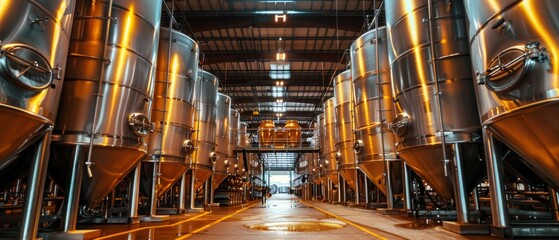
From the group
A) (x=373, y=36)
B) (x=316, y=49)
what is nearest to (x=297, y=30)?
(x=316, y=49)

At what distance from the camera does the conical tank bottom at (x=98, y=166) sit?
491 centimetres

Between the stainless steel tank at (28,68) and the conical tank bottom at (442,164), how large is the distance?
556cm

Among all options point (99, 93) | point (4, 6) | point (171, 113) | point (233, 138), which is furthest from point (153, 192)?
point (233, 138)

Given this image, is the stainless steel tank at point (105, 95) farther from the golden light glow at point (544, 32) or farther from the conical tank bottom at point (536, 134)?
the golden light glow at point (544, 32)

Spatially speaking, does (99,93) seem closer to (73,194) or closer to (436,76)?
(73,194)

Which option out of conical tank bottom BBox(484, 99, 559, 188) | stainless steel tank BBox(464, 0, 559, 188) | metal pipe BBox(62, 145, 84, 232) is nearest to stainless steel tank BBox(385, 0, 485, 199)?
stainless steel tank BBox(464, 0, 559, 188)

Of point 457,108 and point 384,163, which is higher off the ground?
point 457,108

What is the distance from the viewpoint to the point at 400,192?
31.2 ft

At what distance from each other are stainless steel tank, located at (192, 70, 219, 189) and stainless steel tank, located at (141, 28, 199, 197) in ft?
6.11

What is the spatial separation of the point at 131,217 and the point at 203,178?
4.71 m

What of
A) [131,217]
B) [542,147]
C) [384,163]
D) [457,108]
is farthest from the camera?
[384,163]

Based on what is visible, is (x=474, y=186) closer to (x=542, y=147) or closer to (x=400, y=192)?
(x=542, y=147)

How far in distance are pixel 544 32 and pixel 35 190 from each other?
583 cm

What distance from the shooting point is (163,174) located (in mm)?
8133
